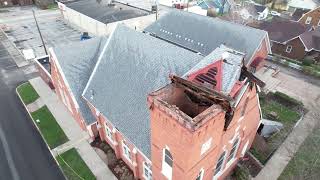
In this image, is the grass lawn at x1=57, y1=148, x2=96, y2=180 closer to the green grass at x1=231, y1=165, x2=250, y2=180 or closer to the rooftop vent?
the green grass at x1=231, y1=165, x2=250, y2=180

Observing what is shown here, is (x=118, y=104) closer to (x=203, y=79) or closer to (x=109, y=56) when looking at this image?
(x=109, y=56)

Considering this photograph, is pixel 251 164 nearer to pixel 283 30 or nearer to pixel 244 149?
pixel 244 149

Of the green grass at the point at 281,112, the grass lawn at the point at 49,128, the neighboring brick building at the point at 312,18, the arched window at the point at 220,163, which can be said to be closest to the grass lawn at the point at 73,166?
the grass lawn at the point at 49,128

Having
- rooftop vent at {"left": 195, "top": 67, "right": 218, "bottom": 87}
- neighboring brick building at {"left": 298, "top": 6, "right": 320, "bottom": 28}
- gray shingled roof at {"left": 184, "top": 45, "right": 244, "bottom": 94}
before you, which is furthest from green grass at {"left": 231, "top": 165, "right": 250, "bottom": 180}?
neighboring brick building at {"left": 298, "top": 6, "right": 320, "bottom": 28}

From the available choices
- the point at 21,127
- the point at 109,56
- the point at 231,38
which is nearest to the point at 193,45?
the point at 231,38

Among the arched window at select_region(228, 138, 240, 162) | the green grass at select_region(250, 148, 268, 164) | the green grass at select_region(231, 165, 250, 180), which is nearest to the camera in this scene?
the arched window at select_region(228, 138, 240, 162)

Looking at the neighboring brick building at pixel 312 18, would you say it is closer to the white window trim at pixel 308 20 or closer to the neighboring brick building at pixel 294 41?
the white window trim at pixel 308 20

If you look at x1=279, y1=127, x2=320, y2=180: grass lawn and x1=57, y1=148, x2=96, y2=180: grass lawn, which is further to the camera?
x1=279, y1=127, x2=320, y2=180: grass lawn
